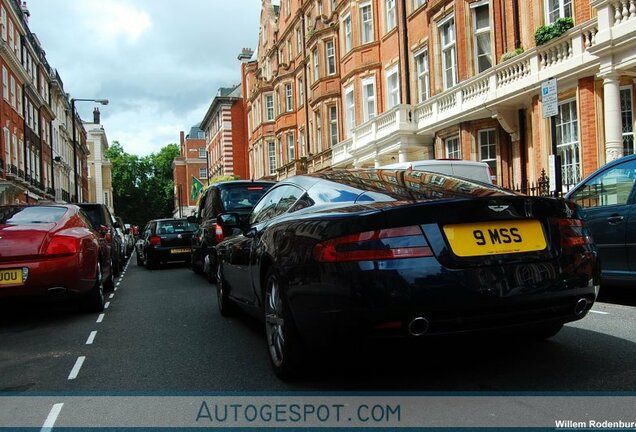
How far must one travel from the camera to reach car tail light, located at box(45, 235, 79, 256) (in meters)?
6.61

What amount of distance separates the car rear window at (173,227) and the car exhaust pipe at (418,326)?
44.1 ft

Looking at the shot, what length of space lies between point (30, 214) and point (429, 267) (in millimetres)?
6029

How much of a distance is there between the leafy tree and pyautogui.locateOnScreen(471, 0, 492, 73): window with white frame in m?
83.4

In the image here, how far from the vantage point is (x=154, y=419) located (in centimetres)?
339

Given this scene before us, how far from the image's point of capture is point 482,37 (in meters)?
18.6

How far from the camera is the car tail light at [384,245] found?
3254 millimetres

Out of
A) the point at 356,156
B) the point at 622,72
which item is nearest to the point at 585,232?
the point at 622,72

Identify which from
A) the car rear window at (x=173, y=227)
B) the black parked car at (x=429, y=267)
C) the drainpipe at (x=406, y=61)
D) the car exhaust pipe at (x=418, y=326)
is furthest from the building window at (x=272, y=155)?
the car exhaust pipe at (x=418, y=326)

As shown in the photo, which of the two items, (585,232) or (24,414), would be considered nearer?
(24,414)

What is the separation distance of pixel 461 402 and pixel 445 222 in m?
1.02

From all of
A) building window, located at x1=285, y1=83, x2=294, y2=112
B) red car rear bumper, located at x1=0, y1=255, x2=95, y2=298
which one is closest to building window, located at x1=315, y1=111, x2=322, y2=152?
building window, located at x1=285, y1=83, x2=294, y2=112

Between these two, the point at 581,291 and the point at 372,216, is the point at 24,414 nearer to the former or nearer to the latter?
the point at 372,216

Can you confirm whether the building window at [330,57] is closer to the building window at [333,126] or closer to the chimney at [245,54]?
the building window at [333,126]

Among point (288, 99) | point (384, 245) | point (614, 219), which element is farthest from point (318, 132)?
point (384, 245)
